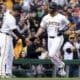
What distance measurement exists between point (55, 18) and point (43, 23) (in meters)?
0.48

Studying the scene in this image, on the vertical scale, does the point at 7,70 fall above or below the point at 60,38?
below

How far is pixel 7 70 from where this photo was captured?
1012cm

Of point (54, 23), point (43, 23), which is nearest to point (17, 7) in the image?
point (43, 23)

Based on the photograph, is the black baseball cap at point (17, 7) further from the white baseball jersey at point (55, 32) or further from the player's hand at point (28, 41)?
the white baseball jersey at point (55, 32)

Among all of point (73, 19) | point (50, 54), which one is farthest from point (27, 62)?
point (73, 19)

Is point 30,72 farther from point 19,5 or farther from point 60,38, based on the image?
Result: point 19,5

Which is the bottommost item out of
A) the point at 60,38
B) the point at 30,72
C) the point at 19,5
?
the point at 30,72

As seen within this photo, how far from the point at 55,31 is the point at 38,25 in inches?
56.6

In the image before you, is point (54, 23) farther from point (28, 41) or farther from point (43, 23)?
point (28, 41)

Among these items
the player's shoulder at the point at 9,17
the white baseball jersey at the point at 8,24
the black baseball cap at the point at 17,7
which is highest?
the black baseball cap at the point at 17,7

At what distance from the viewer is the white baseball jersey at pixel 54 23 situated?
38.6ft

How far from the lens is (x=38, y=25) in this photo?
13.1 m

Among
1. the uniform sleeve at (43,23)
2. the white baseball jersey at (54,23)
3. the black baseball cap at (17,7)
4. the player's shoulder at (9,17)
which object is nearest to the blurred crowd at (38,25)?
the black baseball cap at (17,7)

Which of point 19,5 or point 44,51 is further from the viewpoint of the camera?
point 19,5
